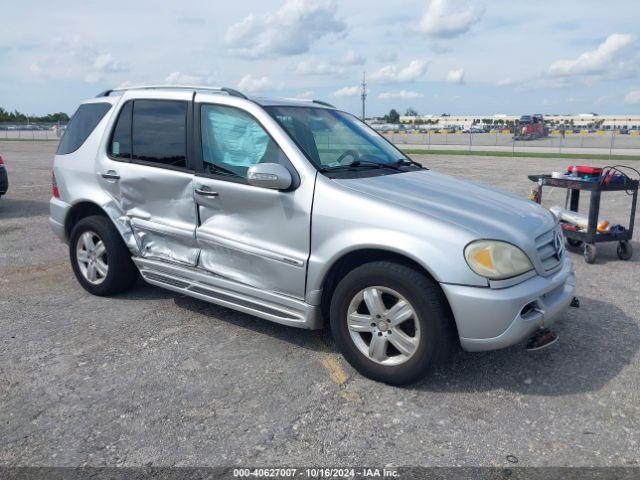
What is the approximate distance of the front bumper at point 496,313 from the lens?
10.9 ft

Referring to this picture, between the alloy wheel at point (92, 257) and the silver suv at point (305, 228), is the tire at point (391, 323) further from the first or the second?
the alloy wheel at point (92, 257)

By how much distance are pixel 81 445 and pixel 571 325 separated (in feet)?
12.4

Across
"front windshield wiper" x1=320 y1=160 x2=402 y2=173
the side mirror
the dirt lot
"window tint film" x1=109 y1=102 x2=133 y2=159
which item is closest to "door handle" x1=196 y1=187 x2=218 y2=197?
the side mirror

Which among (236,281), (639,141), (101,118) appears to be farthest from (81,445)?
(639,141)

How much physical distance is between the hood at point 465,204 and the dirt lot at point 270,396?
3.26 feet

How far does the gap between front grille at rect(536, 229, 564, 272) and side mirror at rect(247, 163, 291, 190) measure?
171 centimetres

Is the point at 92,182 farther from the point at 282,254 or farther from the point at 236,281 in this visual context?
→ the point at 282,254

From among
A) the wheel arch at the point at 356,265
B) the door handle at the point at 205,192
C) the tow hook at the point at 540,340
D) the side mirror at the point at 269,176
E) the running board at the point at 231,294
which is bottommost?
the tow hook at the point at 540,340

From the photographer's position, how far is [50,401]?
3.46 m

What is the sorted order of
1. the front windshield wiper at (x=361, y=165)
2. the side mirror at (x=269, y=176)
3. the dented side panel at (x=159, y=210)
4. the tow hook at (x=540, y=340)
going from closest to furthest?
the tow hook at (x=540, y=340) < the side mirror at (x=269, y=176) < the front windshield wiper at (x=361, y=165) < the dented side panel at (x=159, y=210)

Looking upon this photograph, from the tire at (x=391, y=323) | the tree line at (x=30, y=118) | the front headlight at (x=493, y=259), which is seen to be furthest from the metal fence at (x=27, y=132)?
the front headlight at (x=493, y=259)

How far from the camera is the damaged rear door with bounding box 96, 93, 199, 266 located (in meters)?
4.55

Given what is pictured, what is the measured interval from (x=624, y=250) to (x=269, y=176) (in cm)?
517

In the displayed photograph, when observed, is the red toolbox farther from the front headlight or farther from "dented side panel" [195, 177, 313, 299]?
"dented side panel" [195, 177, 313, 299]
